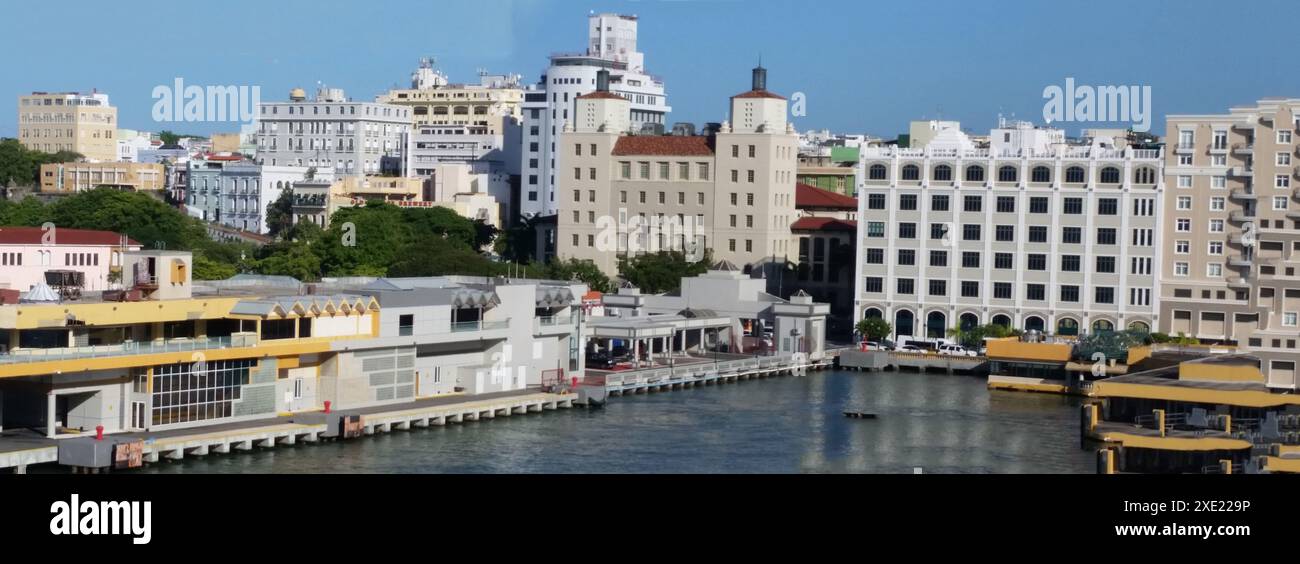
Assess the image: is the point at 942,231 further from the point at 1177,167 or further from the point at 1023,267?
the point at 1177,167

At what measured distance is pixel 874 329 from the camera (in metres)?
26.9

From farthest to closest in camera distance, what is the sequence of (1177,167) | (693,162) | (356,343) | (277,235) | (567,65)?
(567,65), (277,235), (693,162), (1177,167), (356,343)

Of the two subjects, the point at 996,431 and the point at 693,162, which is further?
the point at 693,162

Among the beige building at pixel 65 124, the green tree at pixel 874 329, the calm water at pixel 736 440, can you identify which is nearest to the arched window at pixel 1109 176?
the green tree at pixel 874 329

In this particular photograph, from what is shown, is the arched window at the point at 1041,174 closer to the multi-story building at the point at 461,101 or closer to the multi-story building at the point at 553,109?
the multi-story building at the point at 553,109

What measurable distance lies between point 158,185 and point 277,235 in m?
6.02

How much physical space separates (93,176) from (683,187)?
59.8 ft

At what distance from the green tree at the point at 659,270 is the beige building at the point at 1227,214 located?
753 cm

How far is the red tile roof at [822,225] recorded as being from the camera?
101 feet

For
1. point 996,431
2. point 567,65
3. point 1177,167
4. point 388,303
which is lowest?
point 996,431

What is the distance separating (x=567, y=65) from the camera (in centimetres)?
4203

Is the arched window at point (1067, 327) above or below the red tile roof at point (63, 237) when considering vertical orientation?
below

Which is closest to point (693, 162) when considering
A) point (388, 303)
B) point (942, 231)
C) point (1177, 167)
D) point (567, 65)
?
point (942, 231)

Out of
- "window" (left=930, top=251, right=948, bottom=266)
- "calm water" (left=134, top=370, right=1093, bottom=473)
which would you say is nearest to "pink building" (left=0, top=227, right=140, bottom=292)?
"calm water" (left=134, top=370, right=1093, bottom=473)
